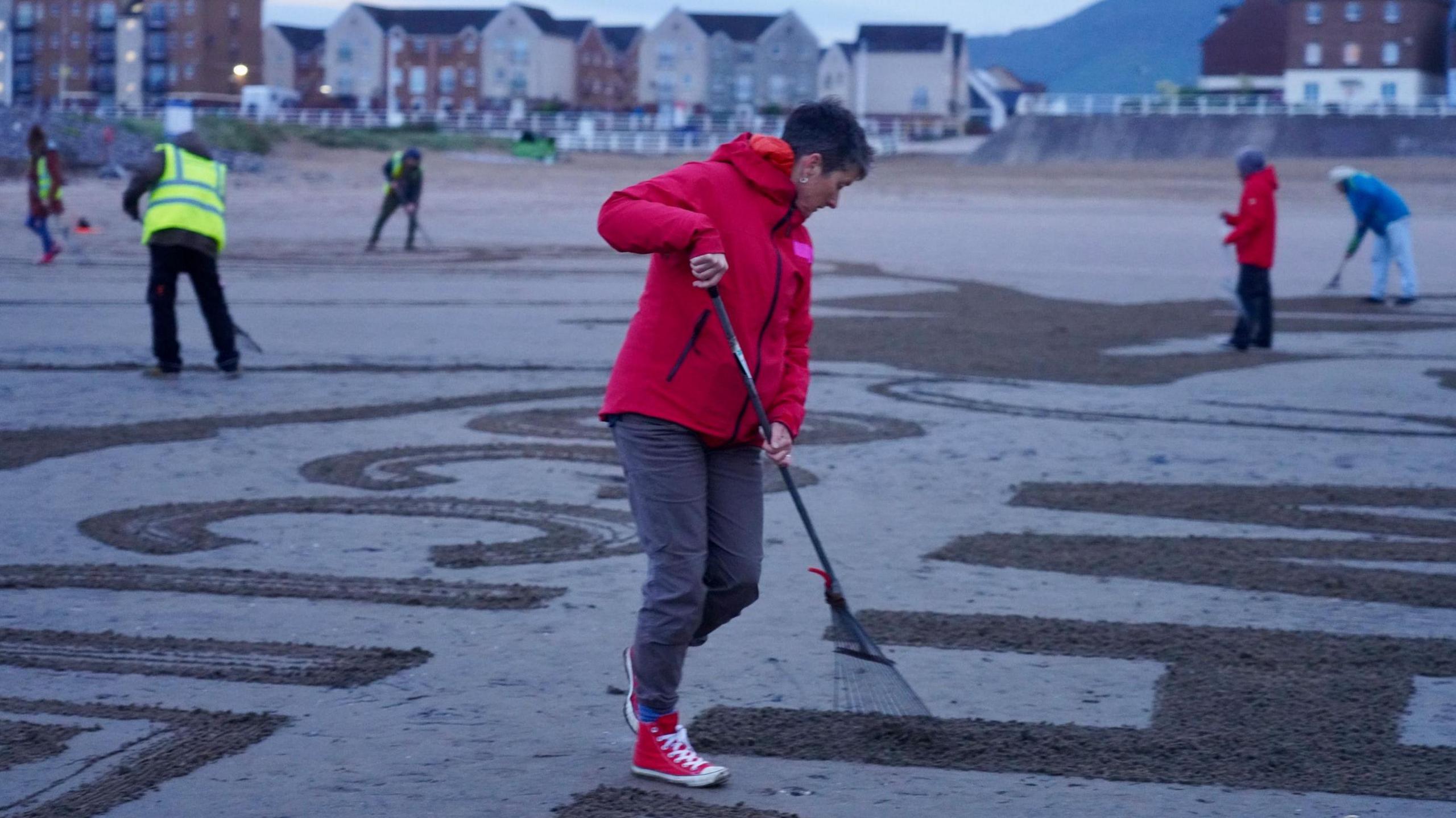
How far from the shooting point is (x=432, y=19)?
121938 millimetres

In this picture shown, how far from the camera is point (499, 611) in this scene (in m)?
6.04

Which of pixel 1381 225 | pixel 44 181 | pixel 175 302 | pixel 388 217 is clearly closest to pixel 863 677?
pixel 175 302

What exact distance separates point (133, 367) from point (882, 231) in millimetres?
21963

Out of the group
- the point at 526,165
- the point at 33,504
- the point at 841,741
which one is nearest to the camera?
the point at 841,741

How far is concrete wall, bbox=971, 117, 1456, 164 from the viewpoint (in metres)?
64.4

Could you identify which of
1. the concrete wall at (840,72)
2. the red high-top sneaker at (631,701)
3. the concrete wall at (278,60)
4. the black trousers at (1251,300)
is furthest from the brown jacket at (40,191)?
the concrete wall at (278,60)

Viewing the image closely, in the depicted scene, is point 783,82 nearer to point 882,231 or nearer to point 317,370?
point 882,231

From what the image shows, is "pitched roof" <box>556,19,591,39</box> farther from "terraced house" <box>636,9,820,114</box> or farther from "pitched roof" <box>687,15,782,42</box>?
"pitched roof" <box>687,15,782,42</box>

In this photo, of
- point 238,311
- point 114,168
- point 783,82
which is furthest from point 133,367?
point 783,82

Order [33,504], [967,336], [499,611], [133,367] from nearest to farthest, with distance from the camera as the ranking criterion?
[499,611]
[33,504]
[133,367]
[967,336]

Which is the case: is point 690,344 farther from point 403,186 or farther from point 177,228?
point 403,186

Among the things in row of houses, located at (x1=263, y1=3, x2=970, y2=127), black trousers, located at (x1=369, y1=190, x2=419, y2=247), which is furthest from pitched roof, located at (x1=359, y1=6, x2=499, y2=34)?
black trousers, located at (x1=369, y1=190, x2=419, y2=247)

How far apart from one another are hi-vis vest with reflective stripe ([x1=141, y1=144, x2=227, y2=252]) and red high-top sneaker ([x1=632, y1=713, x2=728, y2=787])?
26.2 feet

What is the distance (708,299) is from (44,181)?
20440mm
